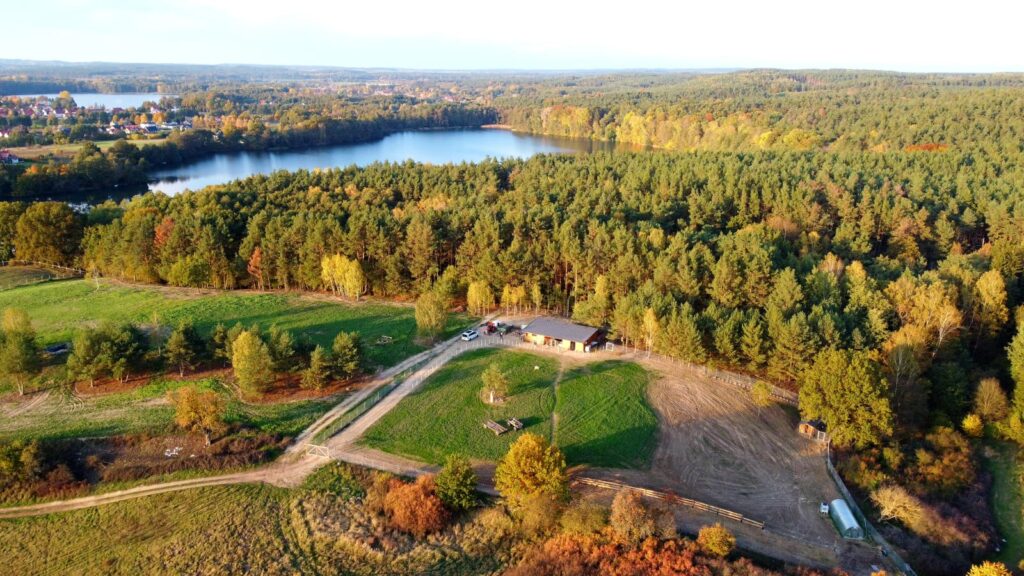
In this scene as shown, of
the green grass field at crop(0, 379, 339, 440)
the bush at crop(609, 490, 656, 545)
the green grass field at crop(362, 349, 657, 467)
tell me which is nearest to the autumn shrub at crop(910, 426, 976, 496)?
the green grass field at crop(362, 349, 657, 467)

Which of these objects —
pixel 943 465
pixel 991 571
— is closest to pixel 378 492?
pixel 991 571

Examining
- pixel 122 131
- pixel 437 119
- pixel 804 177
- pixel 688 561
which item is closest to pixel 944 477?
pixel 688 561

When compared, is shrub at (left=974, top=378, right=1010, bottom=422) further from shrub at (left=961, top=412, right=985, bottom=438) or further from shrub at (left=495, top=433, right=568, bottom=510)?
shrub at (left=495, top=433, right=568, bottom=510)

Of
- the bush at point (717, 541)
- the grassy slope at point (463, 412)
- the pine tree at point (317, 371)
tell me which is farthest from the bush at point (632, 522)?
the pine tree at point (317, 371)

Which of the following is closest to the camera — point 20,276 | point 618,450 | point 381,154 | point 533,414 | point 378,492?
point 378,492

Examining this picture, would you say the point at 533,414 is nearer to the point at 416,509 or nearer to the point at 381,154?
the point at 416,509

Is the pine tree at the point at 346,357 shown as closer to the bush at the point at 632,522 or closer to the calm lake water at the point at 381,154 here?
the bush at the point at 632,522
